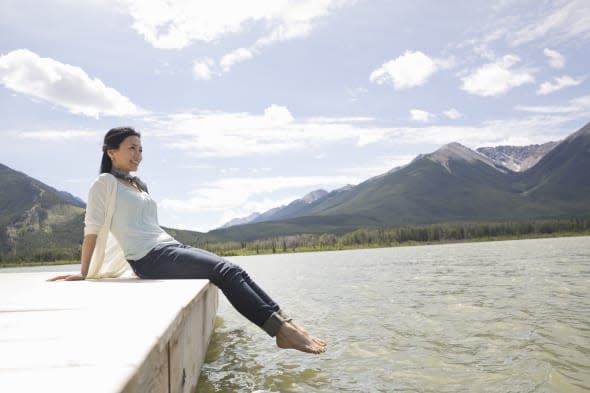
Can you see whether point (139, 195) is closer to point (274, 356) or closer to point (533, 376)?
point (274, 356)

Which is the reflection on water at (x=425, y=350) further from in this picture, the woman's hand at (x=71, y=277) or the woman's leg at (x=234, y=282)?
the woman's hand at (x=71, y=277)

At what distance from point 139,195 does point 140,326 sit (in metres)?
4.52

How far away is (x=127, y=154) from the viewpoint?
728 centimetres

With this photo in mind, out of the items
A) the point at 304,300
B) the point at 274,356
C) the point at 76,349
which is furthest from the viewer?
the point at 304,300

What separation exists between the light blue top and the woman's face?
49 centimetres

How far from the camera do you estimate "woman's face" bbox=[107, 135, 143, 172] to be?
7.25 m

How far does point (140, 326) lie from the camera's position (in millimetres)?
2982

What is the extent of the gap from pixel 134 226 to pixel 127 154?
1348 mm

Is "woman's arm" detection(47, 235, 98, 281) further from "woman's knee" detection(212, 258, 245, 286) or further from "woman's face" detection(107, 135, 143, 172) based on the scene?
"woman's knee" detection(212, 258, 245, 286)

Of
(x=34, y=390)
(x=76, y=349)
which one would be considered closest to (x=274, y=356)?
(x=76, y=349)

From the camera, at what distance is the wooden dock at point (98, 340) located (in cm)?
197

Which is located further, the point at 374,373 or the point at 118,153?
the point at 118,153

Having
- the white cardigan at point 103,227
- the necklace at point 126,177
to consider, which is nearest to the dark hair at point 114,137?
the necklace at point 126,177

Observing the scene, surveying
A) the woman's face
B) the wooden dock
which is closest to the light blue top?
the woman's face
